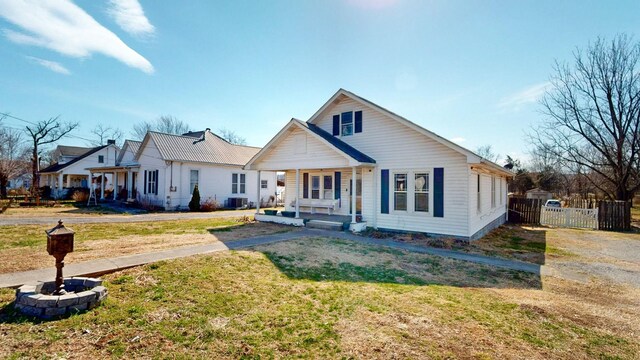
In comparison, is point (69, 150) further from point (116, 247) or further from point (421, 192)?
point (421, 192)

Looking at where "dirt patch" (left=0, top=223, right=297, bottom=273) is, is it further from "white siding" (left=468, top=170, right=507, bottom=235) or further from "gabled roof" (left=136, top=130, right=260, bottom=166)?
"gabled roof" (left=136, top=130, right=260, bottom=166)

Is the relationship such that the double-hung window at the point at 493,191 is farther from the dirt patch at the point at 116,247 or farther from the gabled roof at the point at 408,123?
the dirt patch at the point at 116,247

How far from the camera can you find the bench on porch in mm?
14922

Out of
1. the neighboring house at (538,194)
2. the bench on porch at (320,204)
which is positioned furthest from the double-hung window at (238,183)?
the neighboring house at (538,194)

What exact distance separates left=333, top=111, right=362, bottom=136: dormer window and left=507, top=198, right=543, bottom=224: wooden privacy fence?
13.8 m

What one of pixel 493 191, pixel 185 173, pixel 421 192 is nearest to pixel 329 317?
pixel 421 192

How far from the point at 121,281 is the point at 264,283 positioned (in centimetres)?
266

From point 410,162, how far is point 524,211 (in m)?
12.9

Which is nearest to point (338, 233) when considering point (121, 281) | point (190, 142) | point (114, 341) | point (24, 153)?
point (121, 281)

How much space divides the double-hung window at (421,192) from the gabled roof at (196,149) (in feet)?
54.3

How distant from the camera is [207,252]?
7.88 m

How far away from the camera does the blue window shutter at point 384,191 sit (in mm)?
12625

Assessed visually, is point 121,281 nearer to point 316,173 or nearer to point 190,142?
point 316,173

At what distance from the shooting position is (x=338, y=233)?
39.8ft
